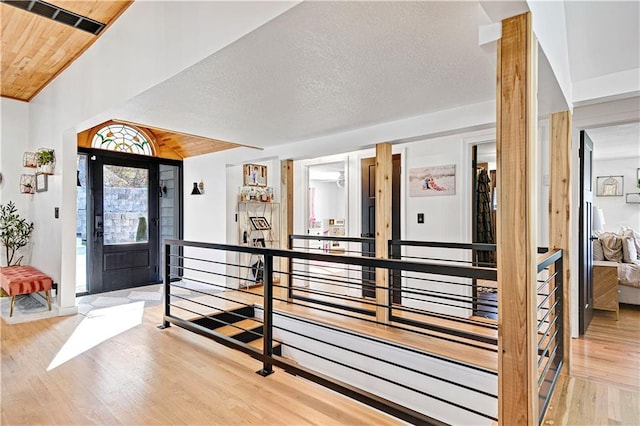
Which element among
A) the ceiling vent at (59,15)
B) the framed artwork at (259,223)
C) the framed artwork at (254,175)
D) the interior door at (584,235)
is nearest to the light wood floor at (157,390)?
the interior door at (584,235)

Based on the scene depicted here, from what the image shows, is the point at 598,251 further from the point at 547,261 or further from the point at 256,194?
the point at 256,194

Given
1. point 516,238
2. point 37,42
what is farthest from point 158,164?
point 516,238

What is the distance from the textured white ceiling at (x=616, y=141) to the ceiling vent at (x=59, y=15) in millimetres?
5112

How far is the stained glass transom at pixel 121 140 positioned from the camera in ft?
17.4

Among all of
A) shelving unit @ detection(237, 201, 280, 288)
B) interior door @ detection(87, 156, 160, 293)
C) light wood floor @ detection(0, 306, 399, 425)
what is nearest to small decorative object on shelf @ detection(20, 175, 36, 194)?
interior door @ detection(87, 156, 160, 293)

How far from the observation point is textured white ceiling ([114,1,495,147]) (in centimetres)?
184

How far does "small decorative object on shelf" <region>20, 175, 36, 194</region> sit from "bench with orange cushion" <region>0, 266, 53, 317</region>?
1.01 meters

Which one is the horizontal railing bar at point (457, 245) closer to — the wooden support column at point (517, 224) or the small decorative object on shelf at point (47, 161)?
the wooden support column at point (517, 224)

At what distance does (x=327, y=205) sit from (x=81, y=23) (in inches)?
372

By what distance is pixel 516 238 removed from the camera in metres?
1.45

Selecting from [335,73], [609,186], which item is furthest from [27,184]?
[609,186]

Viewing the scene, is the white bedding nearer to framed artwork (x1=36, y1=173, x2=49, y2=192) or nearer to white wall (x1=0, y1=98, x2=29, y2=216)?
framed artwork (x1=36, y1=173, x2=49, y2=192)

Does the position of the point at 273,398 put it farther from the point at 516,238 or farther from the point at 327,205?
the point at 327,205

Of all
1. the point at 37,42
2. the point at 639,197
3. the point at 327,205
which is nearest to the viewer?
the point at 37,42
